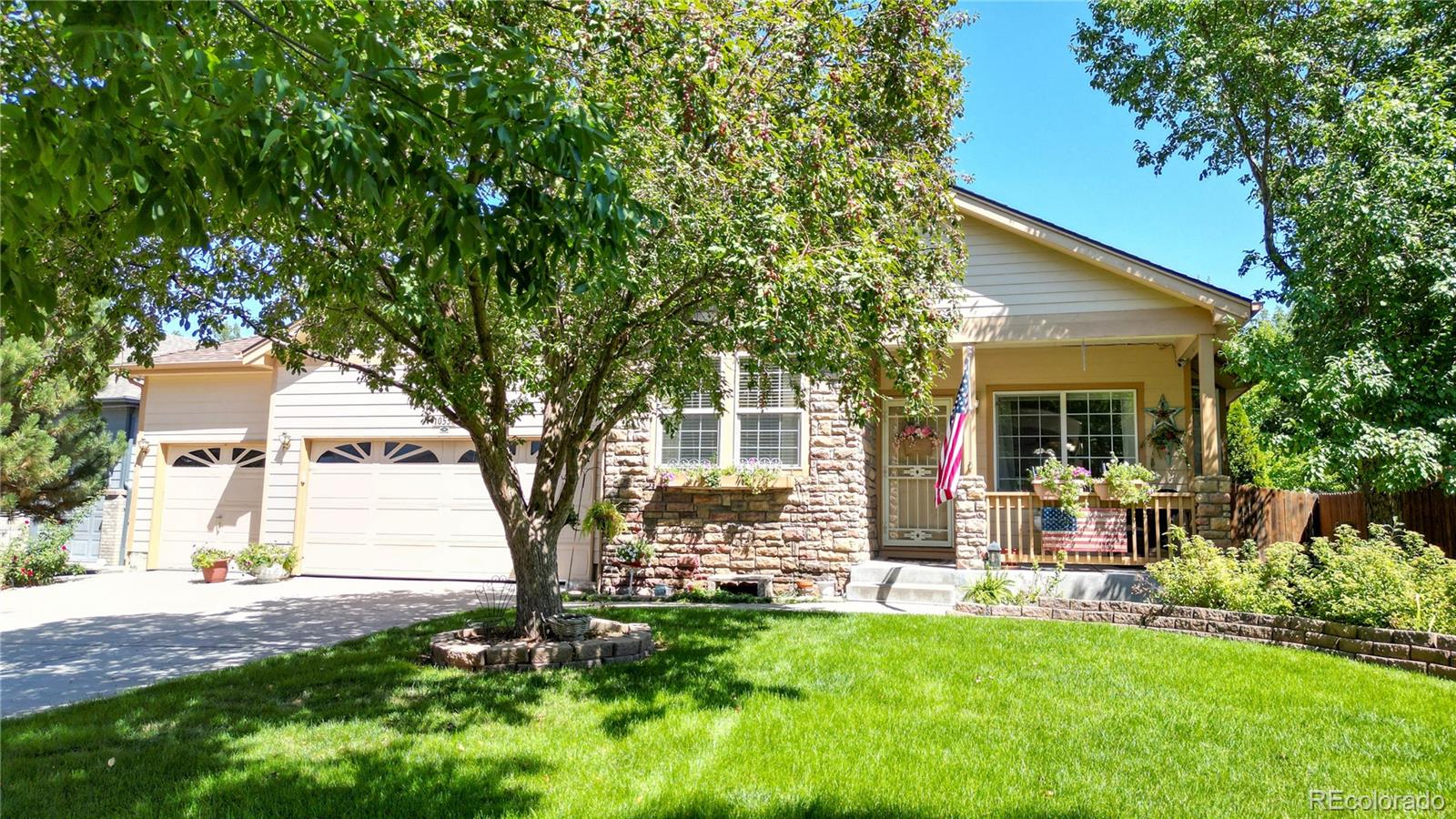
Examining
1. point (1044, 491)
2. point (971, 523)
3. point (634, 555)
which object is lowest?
point (634, 555)

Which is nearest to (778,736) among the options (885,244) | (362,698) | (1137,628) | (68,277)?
(362,698)

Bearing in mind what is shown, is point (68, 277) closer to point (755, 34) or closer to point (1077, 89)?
point (755, 34)

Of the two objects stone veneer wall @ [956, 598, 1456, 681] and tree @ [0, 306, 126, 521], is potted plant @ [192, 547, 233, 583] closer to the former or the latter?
tree @ [0, 306, 126, 521]

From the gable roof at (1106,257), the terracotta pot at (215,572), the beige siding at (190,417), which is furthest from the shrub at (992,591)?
the beige siding at (190,417)

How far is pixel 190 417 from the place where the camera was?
579 inches

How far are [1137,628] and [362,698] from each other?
6.75 metres

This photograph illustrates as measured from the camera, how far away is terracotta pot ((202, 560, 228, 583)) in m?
12.8

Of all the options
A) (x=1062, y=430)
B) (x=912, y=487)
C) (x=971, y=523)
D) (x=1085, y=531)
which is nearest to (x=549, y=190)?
(x=971, y=523)

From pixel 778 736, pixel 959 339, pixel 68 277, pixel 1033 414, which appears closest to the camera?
pixel 778 736

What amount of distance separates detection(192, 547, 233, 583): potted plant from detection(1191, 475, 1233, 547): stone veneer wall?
553 inches

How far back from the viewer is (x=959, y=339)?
11.2 m

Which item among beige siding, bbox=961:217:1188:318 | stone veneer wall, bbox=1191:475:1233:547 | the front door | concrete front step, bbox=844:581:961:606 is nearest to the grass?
concrete front step, bbox=844:581:961:606

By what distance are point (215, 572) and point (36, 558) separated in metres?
2.90

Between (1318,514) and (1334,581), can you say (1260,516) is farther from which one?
(1334,581)
